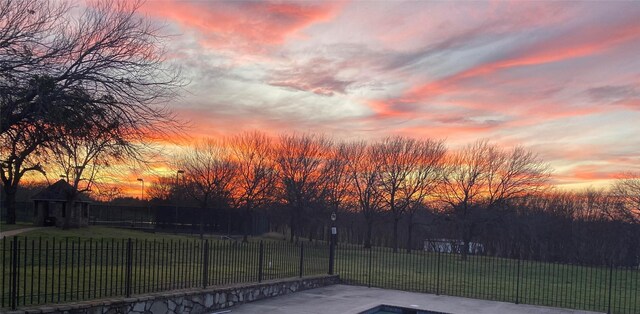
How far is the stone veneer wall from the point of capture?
8859 mm

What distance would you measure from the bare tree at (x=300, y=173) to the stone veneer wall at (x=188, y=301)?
30.1 metres

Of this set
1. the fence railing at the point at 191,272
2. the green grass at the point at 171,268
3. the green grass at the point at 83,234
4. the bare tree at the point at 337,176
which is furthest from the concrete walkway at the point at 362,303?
the bare tree at the point at 337,176

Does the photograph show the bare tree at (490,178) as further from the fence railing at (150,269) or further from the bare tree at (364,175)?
the fence railing at (150,269)

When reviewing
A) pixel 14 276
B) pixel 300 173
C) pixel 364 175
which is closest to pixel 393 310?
pixel 14 276

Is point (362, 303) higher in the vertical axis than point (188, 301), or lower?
lower

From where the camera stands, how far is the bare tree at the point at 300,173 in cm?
4675

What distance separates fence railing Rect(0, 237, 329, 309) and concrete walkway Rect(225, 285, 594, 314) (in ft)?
3.37

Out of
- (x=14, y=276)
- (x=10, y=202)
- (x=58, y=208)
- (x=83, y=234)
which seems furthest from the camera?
(x=10, y=202)

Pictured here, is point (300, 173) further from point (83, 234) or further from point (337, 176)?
point (83, 234)

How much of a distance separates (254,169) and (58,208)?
17.4 m

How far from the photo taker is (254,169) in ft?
157

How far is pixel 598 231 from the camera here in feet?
155

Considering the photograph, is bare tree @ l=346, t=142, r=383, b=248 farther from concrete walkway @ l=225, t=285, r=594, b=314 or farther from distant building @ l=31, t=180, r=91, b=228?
concrete walkway @ l=225, t=285, r=594, b=314

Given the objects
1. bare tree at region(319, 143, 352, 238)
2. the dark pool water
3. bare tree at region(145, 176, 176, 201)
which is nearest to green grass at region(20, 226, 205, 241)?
the dark pool water
